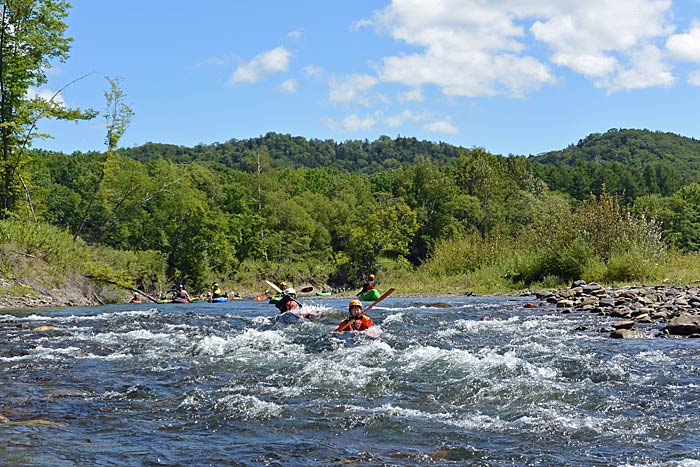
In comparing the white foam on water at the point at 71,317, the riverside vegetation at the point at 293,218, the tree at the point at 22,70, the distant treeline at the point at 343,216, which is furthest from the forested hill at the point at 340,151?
the white foam on water at the point at 71,317

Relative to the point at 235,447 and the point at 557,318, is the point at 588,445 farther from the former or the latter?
the point at 557,318

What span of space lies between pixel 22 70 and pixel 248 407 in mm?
24216

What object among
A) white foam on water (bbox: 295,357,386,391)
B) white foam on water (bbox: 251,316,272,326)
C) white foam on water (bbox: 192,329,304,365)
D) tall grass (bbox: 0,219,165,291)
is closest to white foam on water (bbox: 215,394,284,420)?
white foam on water (bbox: 295,357,386,391)

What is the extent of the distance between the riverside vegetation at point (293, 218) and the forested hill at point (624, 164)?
46cm

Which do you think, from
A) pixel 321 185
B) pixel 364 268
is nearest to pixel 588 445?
pixel 364 268

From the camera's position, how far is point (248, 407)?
23.2 feet

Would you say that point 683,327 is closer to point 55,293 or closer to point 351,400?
point 351,400

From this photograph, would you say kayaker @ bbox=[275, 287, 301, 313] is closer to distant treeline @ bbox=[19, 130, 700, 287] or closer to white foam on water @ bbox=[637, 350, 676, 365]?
white foam on water @ bbox=[637, 350, 676, 365]

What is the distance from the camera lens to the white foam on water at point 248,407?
6.79 metres

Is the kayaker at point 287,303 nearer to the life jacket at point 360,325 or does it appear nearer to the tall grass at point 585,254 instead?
the life jacket at point 360,325

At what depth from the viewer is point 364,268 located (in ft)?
212

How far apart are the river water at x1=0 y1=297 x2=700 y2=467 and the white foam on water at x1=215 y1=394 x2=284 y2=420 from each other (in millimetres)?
32

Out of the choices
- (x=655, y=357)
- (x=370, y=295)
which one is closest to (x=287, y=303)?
(x=370, y=295)

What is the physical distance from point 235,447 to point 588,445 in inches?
121
